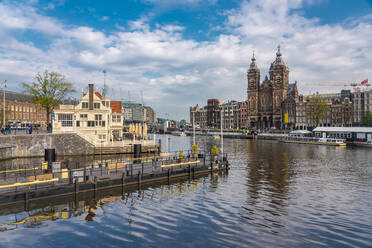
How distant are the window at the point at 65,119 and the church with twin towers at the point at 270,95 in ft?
455

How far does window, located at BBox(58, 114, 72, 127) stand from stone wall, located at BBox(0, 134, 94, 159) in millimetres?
6680

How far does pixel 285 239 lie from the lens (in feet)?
57.3

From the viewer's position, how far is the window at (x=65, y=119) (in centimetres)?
6118

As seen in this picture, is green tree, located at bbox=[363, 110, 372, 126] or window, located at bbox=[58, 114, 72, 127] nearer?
window, located at bbox=[58, 114, 72, 127]

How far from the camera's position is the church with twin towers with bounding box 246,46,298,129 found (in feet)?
591

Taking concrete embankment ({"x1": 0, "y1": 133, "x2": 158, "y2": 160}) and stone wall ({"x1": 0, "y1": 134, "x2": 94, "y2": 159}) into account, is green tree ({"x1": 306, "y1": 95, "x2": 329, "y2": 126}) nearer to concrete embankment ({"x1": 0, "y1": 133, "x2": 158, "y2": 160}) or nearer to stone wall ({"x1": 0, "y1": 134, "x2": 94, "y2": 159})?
concrete embankment ({"x1": 0, "y1": 133, "x2": 158, "y2": 160})

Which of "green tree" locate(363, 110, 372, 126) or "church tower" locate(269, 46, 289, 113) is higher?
"church tower" locate(269, 46, 289, 113)

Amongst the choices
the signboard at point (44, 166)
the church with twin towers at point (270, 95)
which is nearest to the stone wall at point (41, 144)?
the signboard at point (44, 166)

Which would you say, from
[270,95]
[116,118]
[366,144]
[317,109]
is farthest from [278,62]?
[116,118]

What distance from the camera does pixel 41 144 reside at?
53.8 meters

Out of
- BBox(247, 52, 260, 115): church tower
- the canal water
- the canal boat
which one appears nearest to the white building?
the canal water

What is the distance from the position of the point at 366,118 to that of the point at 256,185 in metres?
128

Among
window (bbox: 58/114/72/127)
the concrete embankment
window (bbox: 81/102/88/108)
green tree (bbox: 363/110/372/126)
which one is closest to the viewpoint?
the concrete embankment

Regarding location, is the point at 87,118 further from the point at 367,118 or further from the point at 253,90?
the point at 253,90
